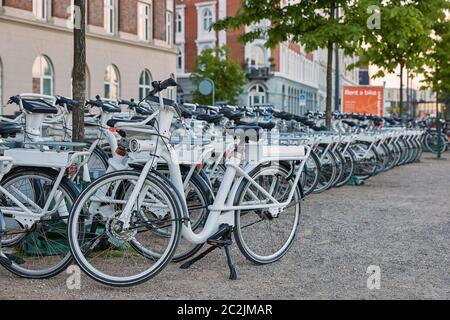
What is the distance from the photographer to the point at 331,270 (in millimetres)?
5281

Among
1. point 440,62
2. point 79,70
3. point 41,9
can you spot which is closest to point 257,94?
point 41,9

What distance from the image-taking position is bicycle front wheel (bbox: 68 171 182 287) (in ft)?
15.0

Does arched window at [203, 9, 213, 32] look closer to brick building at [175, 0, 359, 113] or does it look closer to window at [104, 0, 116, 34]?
brick building at [175, 0, 359, 113]

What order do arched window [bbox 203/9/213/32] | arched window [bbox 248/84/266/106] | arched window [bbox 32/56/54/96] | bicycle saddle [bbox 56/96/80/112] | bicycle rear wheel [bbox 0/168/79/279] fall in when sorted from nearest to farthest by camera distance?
bicycle rear wheel [bbox 0/168/79/279]
bicycle saddle [bbox 56/96/80/112]
arched window [bbox 32/56/54/96]
arched window [bbox 248/84/266/106]
arched window [bbox 203/9/213/32]

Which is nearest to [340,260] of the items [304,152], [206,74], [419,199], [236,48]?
[304,152]

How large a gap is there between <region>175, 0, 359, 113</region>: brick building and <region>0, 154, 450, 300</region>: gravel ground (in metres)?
47.6

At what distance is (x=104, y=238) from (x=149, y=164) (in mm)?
661

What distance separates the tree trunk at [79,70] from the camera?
20.4 ft

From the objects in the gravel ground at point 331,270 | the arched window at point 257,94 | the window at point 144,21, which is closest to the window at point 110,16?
the window at point 144,21

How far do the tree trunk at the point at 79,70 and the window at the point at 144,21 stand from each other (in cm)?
3115

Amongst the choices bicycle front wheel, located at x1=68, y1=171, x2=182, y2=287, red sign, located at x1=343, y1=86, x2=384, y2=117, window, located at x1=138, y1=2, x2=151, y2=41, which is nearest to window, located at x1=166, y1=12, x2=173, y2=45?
window, located at x1=138, y1=2, x2=151, y2=41
